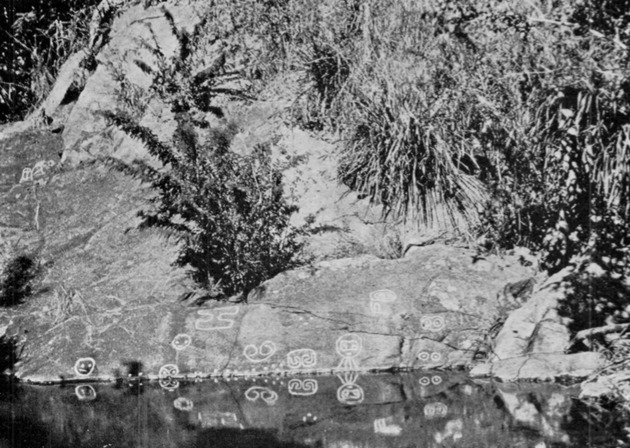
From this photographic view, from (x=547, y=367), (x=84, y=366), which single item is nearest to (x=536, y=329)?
(x=547, y=367)

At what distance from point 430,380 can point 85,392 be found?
2.91 m

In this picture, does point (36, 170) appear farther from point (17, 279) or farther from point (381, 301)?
point (381, 301)

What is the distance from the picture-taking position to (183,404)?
6859 millimetres

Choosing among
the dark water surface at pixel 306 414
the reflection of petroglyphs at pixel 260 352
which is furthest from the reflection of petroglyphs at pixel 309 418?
the reflection of petroglyphs at pixel 260 352

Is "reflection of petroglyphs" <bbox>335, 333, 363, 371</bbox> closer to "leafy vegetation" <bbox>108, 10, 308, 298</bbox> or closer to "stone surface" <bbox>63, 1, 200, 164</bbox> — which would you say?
"leafy vegetation" <bbox>108, 10, 308, 298</bbox>

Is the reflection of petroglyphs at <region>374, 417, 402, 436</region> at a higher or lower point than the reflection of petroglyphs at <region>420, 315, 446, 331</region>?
higher

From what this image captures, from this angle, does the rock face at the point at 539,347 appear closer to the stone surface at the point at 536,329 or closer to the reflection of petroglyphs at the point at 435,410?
the stone surface at the point at 536,329

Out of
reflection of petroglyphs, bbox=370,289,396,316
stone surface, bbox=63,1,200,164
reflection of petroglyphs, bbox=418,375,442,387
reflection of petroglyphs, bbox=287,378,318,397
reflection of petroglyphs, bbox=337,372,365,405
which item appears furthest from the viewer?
stone surface, bbox=63,1,200,164

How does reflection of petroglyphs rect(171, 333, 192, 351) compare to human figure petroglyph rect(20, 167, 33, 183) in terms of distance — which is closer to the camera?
reflection of petroglyphs rect(171, 333, 192, 351)

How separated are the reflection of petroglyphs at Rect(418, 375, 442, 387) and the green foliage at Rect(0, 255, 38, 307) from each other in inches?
164

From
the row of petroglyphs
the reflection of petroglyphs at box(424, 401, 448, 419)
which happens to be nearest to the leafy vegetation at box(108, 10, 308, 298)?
the row of petroglyphs

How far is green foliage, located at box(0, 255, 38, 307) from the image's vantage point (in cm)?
884

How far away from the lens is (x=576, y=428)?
570 centimetres

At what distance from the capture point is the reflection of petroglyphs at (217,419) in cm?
628
